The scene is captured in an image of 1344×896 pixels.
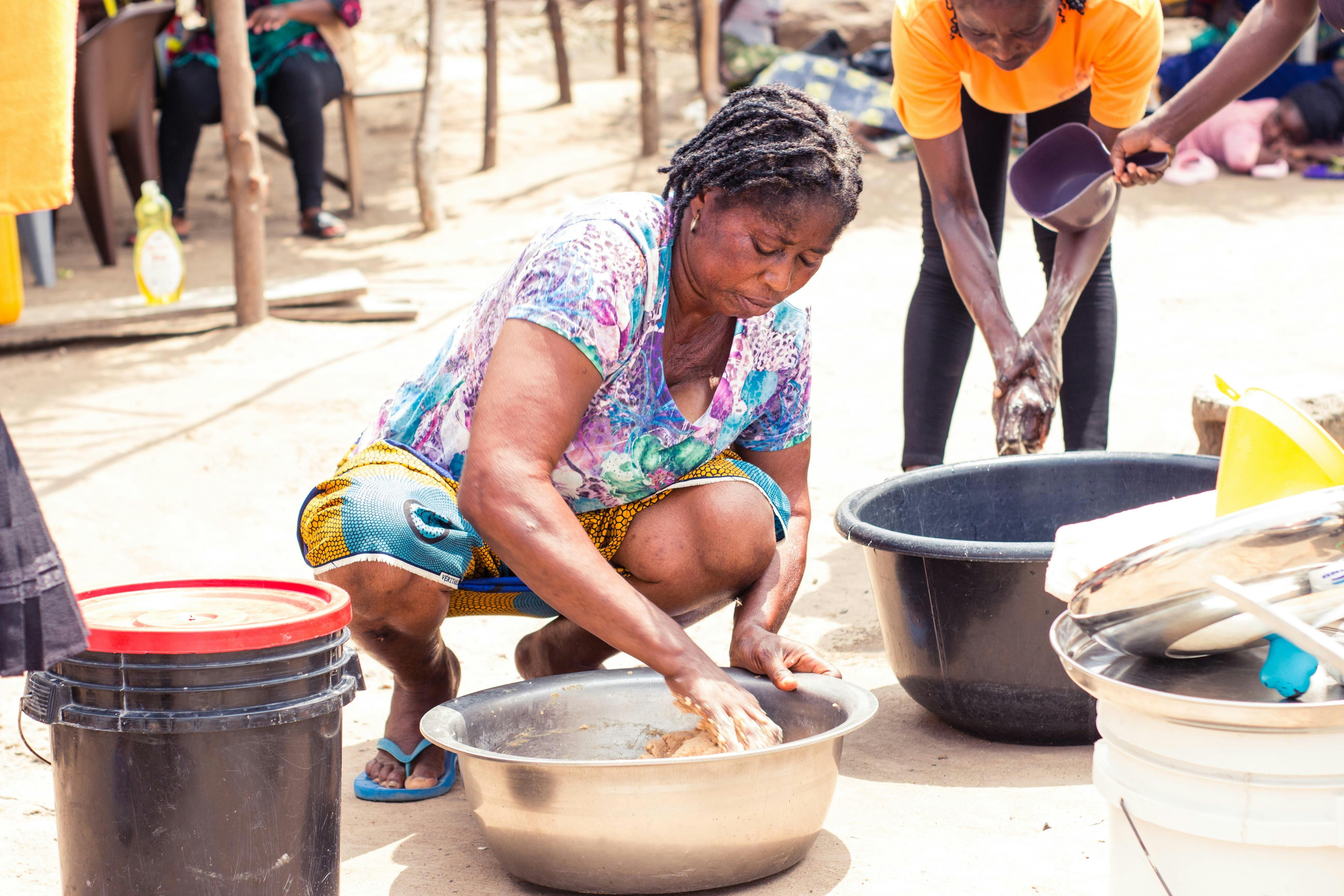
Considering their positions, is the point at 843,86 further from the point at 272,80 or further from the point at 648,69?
the point at 272,80

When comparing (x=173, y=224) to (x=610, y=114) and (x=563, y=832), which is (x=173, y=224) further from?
(x=563, y=832)

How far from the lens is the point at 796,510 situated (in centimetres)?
227

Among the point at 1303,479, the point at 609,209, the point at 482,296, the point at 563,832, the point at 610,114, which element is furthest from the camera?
the point at 610,114

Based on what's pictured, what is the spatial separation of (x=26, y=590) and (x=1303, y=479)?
130 cm

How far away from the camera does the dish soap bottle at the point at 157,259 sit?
5.22 meters

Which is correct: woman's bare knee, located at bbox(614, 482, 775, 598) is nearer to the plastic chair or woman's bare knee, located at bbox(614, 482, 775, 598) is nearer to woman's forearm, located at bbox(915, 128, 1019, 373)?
woman's forearm, located at bbox(915, 128, 1019, 373)

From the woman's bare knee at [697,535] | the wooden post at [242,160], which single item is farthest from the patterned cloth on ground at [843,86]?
the woman's bare knee at [697,535]

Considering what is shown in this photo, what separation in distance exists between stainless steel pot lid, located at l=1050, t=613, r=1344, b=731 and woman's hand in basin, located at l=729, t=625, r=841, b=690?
0.46m

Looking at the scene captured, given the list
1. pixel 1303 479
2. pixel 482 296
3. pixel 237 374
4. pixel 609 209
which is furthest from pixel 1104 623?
pixel 237 374

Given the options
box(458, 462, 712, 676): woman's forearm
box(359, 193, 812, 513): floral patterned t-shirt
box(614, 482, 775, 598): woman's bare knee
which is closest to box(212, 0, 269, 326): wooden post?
box(359, 193, 812, 513): floral patterned t-shirt

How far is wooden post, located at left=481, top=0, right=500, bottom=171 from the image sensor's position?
7543 mm

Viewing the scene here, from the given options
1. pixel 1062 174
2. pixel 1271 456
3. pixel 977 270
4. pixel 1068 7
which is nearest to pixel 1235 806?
pixel 1271 456

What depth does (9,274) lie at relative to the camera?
1414 millimetres

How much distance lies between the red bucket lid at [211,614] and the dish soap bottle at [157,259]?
382 centimetres
